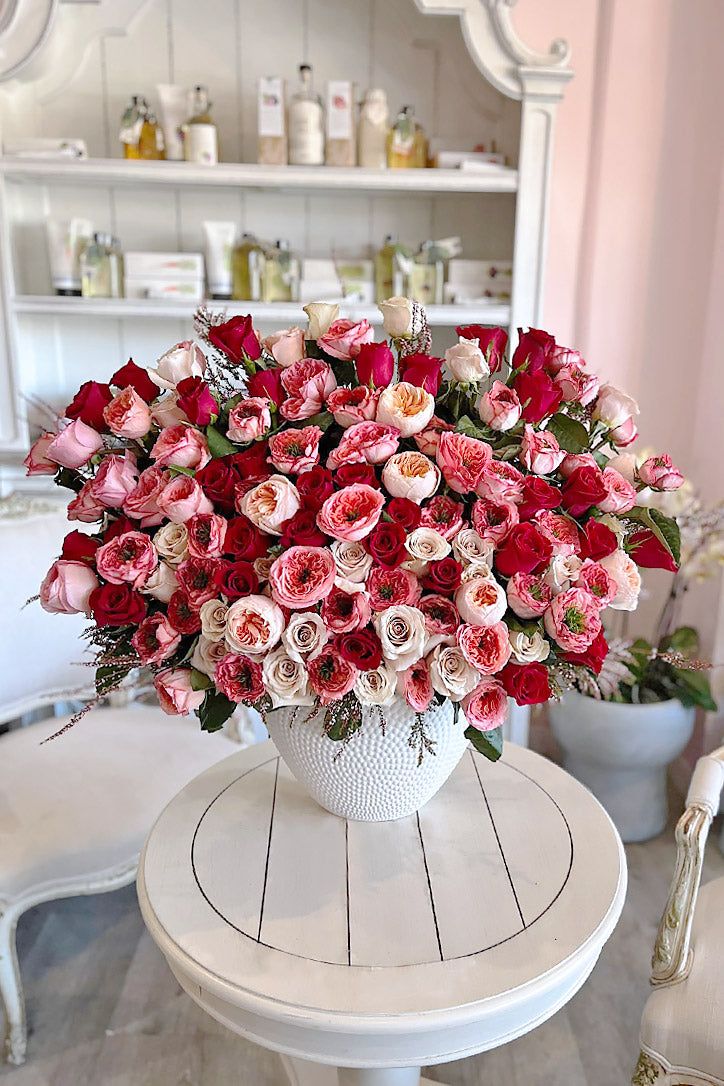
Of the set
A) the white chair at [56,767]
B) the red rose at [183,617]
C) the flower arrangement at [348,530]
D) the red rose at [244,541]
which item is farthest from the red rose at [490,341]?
the white chair at [56,767]

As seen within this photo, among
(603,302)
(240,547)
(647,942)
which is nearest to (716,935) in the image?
(647,942)

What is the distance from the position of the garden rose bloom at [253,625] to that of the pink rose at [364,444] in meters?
0.17

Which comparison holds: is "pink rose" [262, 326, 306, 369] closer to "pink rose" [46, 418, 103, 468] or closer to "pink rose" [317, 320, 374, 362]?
"pink rose" [317, 320, 374, 362]

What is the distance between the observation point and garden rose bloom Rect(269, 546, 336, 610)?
809 mm

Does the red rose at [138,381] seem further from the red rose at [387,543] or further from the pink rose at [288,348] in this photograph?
the red rose at [387,543]

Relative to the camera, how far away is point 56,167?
2.05 metres

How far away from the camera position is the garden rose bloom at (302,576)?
809 millimetres

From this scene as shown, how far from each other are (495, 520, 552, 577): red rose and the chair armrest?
56cm

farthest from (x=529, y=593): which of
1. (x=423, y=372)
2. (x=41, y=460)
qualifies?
(x=41, y=460)

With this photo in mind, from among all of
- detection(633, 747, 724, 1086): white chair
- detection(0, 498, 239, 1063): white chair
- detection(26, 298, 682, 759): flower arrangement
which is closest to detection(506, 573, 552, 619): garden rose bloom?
detection(26, 298, 682, 759): flower arrangement

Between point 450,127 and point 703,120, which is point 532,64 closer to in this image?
point 450,127

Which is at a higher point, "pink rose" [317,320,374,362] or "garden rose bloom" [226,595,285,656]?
"pink rose" [317,320,374,362]

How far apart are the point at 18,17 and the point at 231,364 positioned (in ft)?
5.16

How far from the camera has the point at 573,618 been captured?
0.83m
